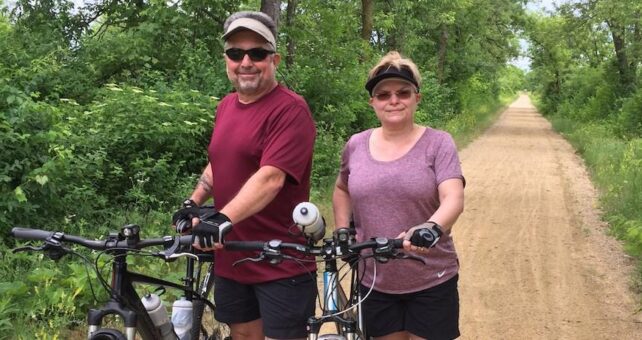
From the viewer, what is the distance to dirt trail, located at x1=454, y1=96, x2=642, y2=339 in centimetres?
565

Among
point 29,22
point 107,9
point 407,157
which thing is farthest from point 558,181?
point 407,157

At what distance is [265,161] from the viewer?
2.70m

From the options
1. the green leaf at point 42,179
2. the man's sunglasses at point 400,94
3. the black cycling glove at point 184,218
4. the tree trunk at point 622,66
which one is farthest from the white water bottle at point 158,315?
the tree trunk at point 622,66

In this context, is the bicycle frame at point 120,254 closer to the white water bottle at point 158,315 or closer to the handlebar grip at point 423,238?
the white water bottle at point 158,315

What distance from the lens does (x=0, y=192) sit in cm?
537

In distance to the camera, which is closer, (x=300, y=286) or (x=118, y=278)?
(x=118, y=278)

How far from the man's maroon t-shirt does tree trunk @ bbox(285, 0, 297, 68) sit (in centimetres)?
910

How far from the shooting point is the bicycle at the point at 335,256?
2414 millimetres

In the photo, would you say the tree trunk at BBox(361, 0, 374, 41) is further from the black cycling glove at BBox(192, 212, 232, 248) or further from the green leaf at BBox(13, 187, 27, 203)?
the black cycling glove at BBox(192, 212, 232, 248)

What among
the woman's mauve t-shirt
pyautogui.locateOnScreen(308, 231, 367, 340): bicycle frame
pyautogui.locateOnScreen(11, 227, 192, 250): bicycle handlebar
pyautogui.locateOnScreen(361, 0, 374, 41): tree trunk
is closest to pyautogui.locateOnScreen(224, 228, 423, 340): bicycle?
pyautogui.locateOnScreen(308, 231, 367, 340): bicycle frame

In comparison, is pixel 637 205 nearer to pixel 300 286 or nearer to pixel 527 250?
pixel 527 250

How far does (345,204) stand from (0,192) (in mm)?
3608

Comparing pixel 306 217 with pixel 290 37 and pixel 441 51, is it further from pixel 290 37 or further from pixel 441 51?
pixel 441 51

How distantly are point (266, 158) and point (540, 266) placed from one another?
18.2ft
